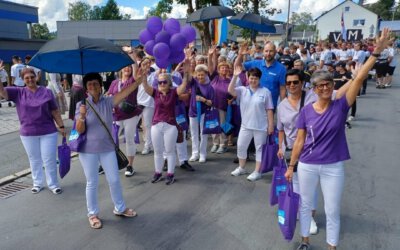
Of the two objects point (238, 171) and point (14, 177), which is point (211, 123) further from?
point (14, 177)

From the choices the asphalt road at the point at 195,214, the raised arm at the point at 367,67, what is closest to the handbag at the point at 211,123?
the asphalt road at the point at 195,214

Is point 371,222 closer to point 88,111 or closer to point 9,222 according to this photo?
point 88,111

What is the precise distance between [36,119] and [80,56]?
1622 mm

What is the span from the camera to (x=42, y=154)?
5.21 m

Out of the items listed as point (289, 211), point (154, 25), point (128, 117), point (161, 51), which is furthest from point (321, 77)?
point (128, 117)

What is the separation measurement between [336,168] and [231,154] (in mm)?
4063

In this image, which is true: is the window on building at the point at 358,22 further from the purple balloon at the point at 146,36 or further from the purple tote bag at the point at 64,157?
the purple tote bag at the point at 64,157

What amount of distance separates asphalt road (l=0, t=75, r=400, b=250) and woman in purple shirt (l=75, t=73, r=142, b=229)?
0.49m

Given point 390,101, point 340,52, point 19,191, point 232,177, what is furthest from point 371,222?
point 340,52

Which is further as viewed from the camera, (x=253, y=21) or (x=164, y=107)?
(x=253, y=21)

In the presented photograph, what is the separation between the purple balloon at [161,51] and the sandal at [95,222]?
265cm

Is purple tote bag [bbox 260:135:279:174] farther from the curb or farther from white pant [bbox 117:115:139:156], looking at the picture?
the curb

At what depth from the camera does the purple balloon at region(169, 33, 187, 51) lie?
561 cm

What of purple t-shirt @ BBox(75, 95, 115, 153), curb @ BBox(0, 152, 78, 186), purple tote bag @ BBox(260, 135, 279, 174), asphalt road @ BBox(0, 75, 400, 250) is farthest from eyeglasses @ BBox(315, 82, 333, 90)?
curb @ BBox(0, 152, 78, 186)
